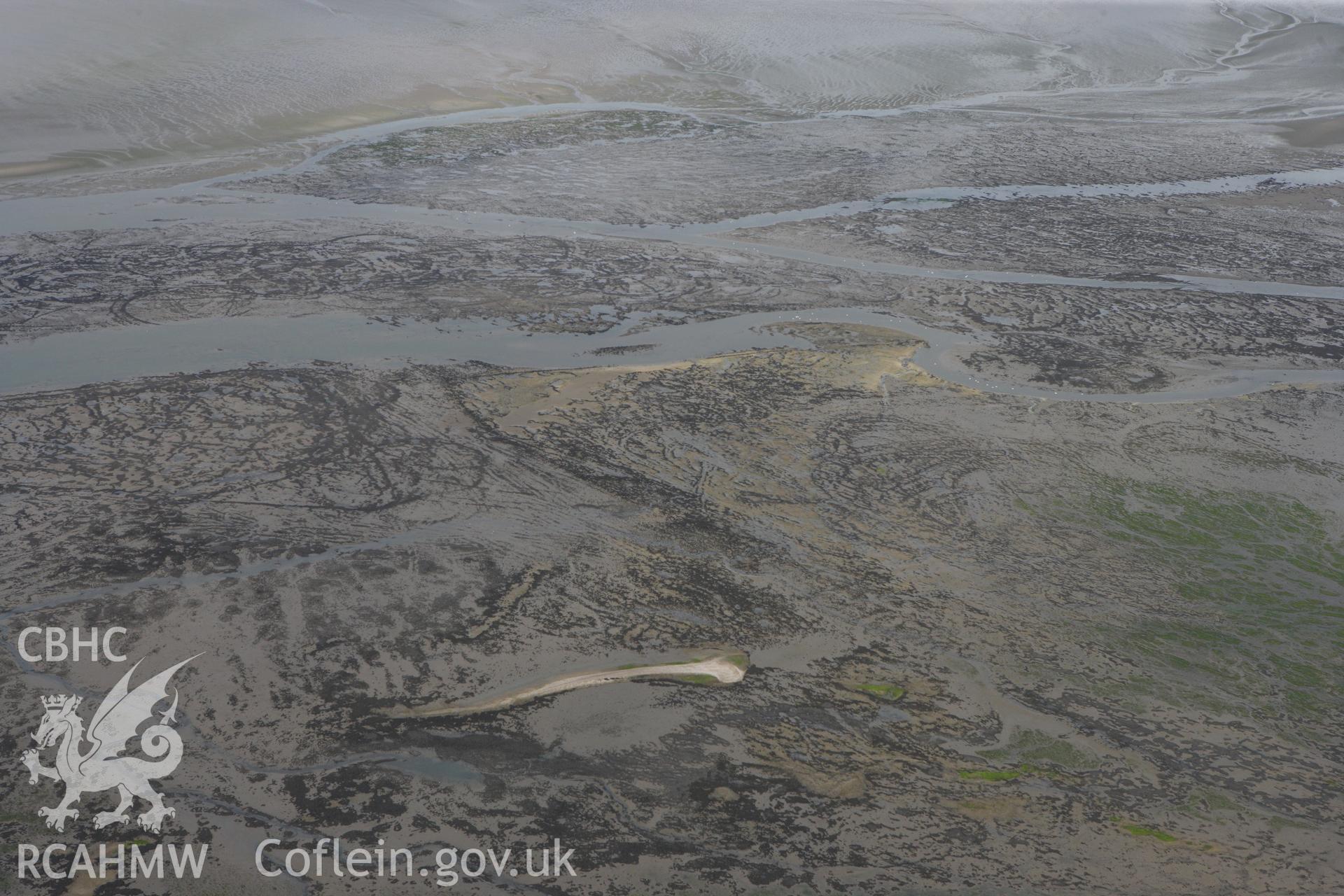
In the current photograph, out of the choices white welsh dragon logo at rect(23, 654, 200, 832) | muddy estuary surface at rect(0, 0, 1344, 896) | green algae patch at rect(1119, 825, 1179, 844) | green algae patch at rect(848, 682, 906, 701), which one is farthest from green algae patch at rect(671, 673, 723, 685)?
white welsh dragon logo at rect(23, 654, 200, 832)

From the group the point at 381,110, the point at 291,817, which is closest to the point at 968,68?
the point at 381,110

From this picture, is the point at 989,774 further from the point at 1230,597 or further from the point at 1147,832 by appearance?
the point at 1230,597

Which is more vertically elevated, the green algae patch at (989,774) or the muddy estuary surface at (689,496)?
the muddy estuary surface at (689,496)

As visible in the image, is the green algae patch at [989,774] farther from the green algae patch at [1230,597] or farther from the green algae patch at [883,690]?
the green algae patch at [1230,597]

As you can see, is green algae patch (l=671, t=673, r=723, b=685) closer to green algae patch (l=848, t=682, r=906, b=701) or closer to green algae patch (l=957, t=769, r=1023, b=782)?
green algae patch (l=848, t=682, r=906, b=701)

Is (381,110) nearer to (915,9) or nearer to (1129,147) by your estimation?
(1129,147)

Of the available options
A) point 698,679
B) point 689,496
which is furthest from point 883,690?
point 689,496

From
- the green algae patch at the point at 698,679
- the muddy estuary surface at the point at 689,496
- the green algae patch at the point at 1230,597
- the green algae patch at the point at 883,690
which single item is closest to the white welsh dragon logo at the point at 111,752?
the muddy estuary surface at the point at 689,496
